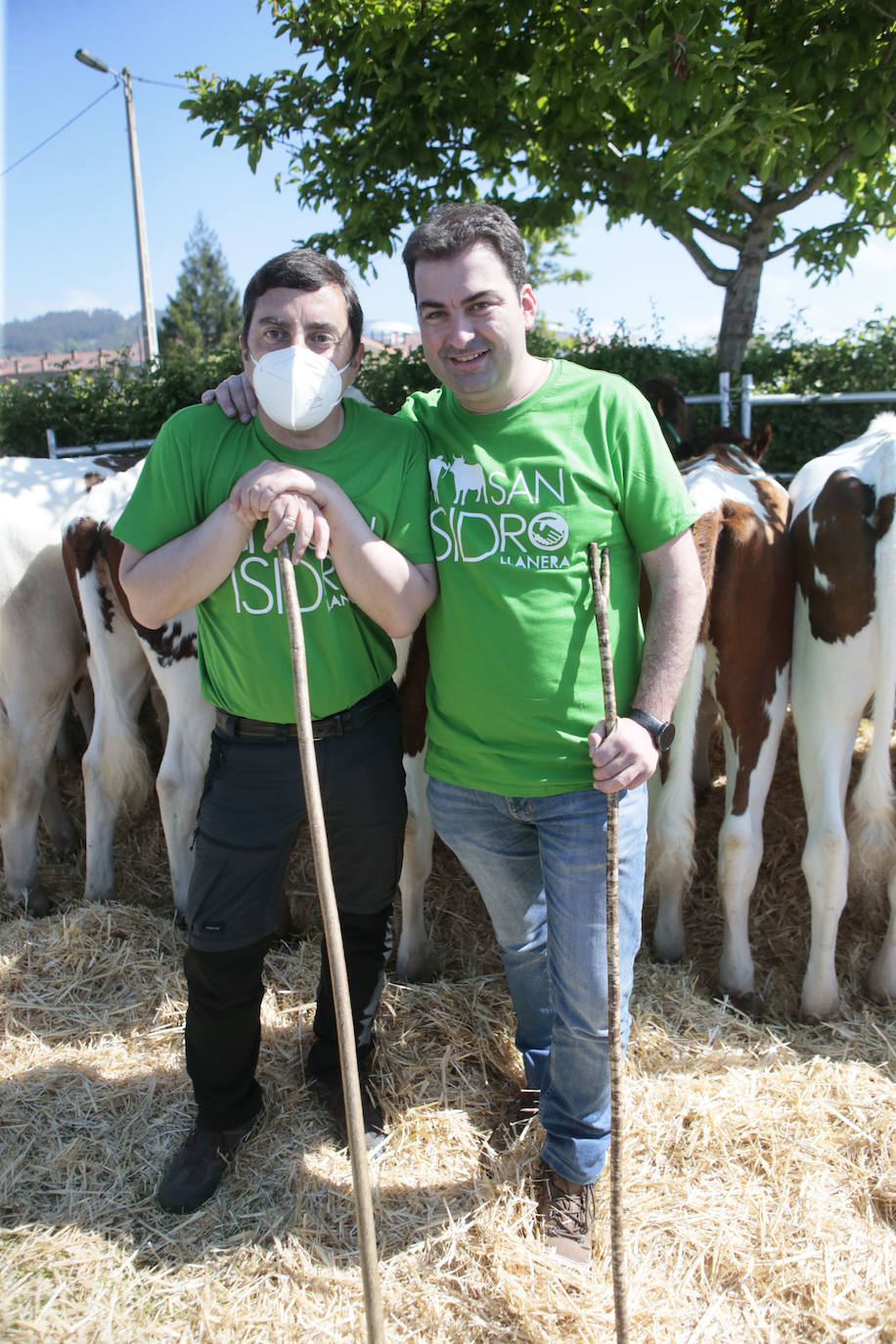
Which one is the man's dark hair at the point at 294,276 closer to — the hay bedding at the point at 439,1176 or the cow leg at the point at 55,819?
the hay bedding at the point at 439,1176

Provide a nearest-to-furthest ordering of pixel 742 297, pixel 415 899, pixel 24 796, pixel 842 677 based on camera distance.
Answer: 1. pixel 842 677
2. pixel 415 899
3. pixel 24 796
4. pixel 742 297

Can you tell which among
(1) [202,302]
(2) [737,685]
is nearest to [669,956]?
(2) [737,685]

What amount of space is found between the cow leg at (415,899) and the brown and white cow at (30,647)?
1.65 m

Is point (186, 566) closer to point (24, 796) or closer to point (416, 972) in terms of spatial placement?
point (416, 972)

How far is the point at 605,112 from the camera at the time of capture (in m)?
5.45

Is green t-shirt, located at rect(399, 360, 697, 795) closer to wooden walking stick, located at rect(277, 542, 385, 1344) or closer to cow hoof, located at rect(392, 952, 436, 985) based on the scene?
wooden walking stick, located at rect(277, 542, 385, 1344)

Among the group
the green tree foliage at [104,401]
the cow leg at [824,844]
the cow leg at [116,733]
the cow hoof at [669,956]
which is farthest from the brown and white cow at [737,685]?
the green tree foliage at [104,401]

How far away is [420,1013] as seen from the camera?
3057mm

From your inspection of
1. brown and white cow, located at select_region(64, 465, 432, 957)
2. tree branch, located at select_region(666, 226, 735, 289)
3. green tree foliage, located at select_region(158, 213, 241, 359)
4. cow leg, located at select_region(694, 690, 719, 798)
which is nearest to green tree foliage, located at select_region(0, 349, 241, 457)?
tree branch, located at select_region(666, 226, 735, 289)

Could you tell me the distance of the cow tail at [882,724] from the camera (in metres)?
Result: 2.83

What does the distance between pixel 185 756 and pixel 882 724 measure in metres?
2.38

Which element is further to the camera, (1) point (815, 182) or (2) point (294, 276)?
(1) point (815, 182)

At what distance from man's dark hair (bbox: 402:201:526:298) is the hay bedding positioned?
2.20 meters

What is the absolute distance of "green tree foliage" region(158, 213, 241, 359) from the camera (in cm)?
4284
